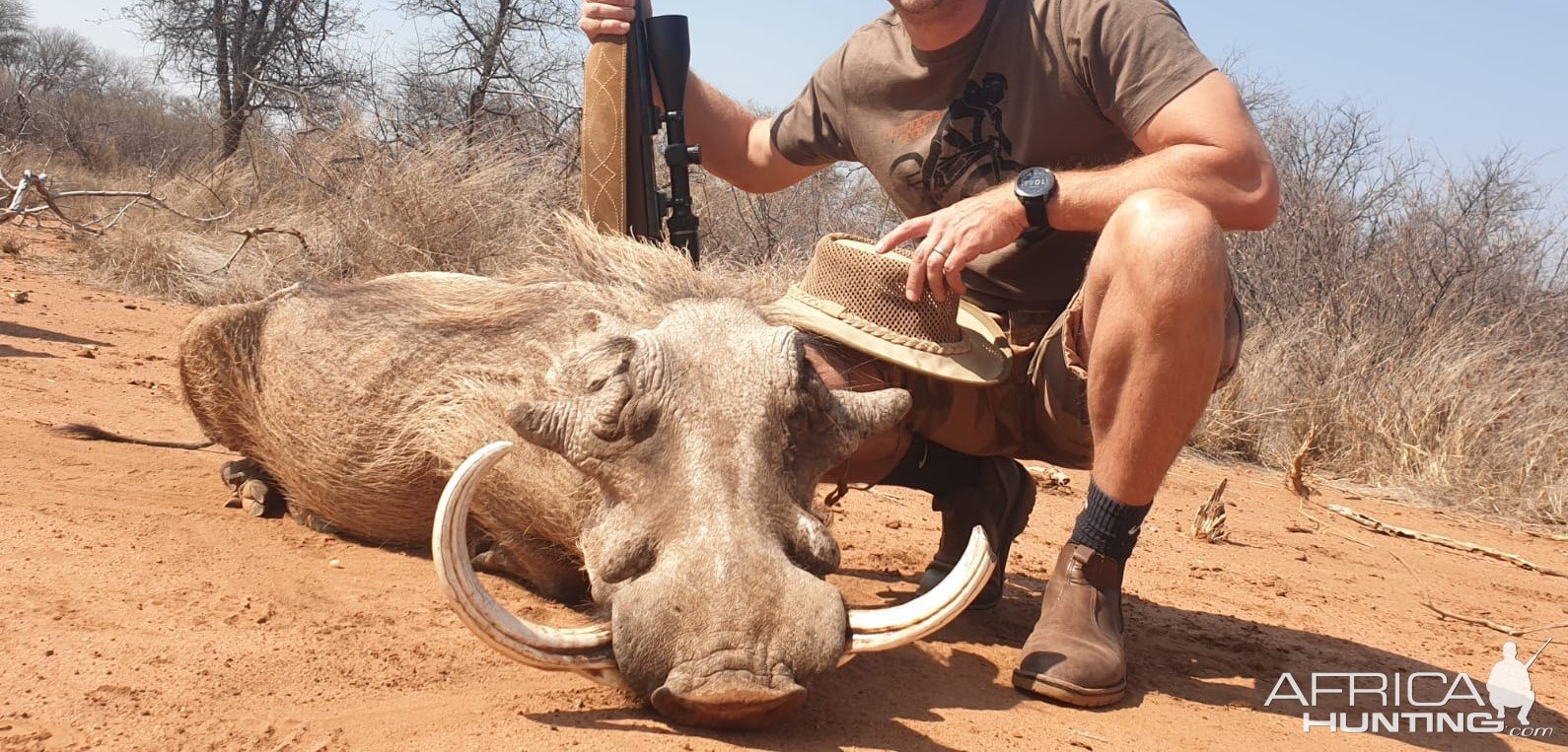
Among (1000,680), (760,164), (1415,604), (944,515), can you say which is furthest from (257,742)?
(1415,604)

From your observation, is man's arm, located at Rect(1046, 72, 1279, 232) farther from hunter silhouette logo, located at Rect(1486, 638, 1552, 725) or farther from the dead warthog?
hunter silhouette logo, located at Rect(1486, 638, 1552, 725)

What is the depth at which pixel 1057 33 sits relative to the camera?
316cm

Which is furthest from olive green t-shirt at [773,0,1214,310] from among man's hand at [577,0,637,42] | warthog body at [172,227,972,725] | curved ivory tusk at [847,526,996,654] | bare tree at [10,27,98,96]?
bare tree at [10,27,98,96]

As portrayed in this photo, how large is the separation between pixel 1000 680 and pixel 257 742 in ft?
5.05

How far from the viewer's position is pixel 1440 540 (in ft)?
17.1

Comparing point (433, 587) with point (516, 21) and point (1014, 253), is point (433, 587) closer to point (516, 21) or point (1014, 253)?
point (1014, 253)

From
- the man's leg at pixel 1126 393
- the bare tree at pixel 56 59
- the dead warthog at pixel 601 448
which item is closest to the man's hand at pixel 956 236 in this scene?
the man's leg at pixel 1126 393

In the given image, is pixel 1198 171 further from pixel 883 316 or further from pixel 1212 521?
pixel 1212 521

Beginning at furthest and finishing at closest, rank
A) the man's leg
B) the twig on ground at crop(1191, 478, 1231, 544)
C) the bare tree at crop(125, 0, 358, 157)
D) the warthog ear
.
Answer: the bare tree at crop(125, 0, 358, 157), the twig on ground at crop(1191, 478, 1231, 544), the man's leg, the warthog ear

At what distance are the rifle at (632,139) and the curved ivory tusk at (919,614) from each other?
1751mm

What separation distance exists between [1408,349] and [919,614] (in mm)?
6934

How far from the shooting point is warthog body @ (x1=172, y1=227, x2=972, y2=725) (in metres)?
1.96

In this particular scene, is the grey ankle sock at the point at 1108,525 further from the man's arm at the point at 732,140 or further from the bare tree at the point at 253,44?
the bare tree at the point at 253,44

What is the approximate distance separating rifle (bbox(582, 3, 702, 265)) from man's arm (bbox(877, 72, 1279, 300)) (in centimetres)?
101
